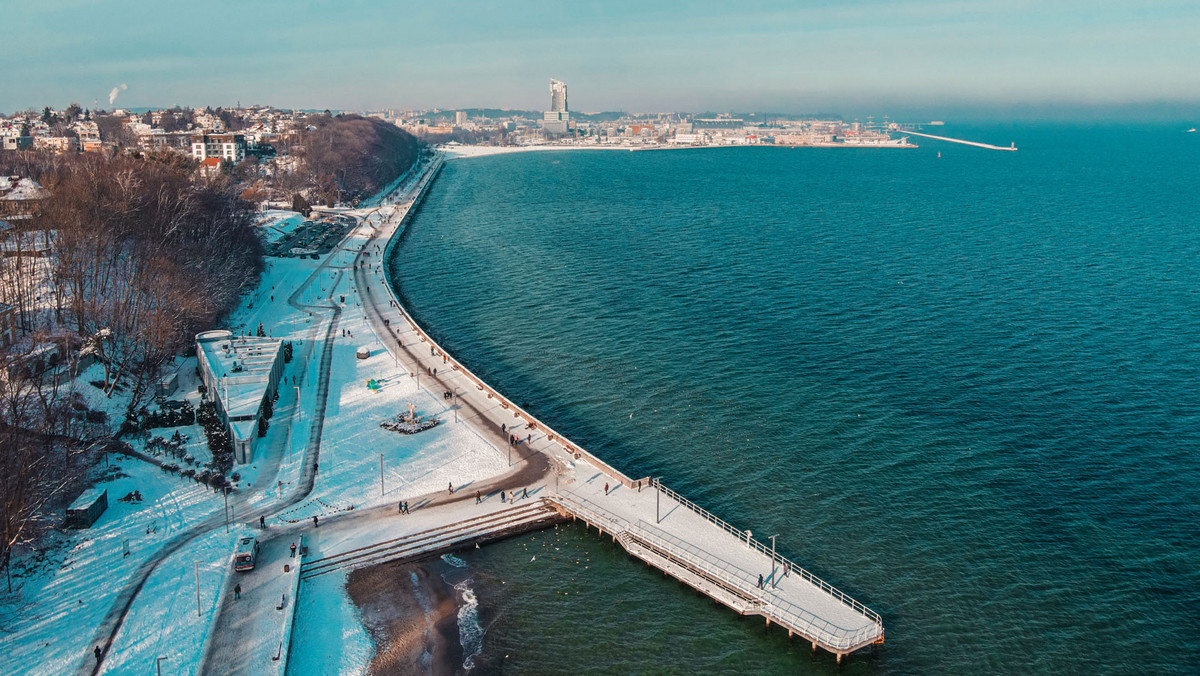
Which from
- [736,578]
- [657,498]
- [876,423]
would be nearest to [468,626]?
[736,578]

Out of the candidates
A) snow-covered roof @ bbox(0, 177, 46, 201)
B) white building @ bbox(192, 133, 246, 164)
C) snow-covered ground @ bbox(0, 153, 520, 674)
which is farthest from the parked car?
white building @ bbox(192, 133, 246, 164)

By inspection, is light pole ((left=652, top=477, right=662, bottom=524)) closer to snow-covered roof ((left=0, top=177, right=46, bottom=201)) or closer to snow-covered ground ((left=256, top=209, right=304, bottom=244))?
snow-covered roof ((left=0, top=177, right=46, bottom=201))


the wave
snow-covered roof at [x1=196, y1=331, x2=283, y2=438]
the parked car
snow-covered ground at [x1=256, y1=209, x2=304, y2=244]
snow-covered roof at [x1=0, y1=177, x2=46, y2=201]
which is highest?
snow-covered roof at [x1=0, y1=177, x2=46, y2=201]

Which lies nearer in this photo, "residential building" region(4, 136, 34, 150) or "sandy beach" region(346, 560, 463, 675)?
"sandy beach" region(346, 560, 463, 675)

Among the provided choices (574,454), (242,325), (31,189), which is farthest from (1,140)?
(574,454)

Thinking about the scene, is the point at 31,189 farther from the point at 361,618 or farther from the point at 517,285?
the point at 361,618

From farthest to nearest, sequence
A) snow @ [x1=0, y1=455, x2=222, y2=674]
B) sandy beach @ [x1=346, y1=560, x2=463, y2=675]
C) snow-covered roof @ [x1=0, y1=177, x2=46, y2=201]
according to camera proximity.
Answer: snow-covered roof @ [x1=0, y1=177, x2=46, y2=201], sandy beach @ [x1=346, y1=560, x2=463, y2=675], snow @ [x1=0, y1=455, x2=222, y2=674]

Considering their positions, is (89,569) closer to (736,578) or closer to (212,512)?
(212,512)
